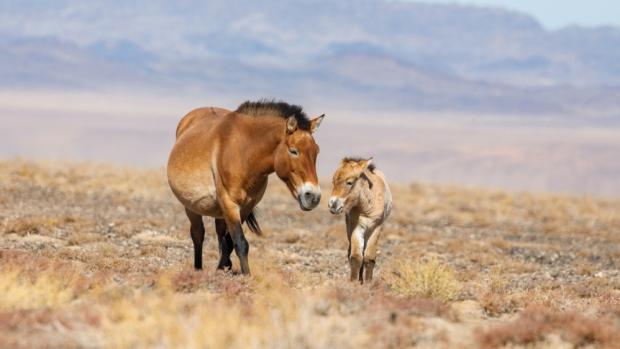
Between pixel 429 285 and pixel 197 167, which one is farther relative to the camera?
pixel 197 167

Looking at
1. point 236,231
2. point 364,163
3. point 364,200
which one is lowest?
point 236,231

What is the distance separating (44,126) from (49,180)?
122 metres

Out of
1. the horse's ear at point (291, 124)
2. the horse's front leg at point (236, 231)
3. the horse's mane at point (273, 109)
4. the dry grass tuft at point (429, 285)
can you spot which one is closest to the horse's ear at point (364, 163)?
the horse's mane at point (273, 109)

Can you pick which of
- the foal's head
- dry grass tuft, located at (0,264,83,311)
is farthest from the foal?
dry grass tuft, located at (0,264,83,311)

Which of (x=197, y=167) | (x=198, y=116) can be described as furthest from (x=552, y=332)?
(x=198, y=116)

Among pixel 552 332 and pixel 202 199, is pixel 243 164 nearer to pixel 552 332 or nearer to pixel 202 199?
pixel 202 199

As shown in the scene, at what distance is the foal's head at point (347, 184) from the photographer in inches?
503

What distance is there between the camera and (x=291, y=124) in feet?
40.2

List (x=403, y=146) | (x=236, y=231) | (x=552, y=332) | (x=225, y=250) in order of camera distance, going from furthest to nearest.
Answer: (x=403, y=146), (x=225, y=250), (x=236, y=231), (x=552, y=332)

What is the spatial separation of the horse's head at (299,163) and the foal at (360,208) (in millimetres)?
819

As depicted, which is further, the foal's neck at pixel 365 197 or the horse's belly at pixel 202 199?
the foal's neck at pixel 365 197

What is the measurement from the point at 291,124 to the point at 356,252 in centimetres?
184

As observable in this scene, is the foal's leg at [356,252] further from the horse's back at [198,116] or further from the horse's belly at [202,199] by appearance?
the horse's back at [198,116]

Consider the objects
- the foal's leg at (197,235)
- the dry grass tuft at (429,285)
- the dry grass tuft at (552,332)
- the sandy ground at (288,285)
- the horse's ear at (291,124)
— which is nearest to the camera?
the sandy ground at (288,285)
